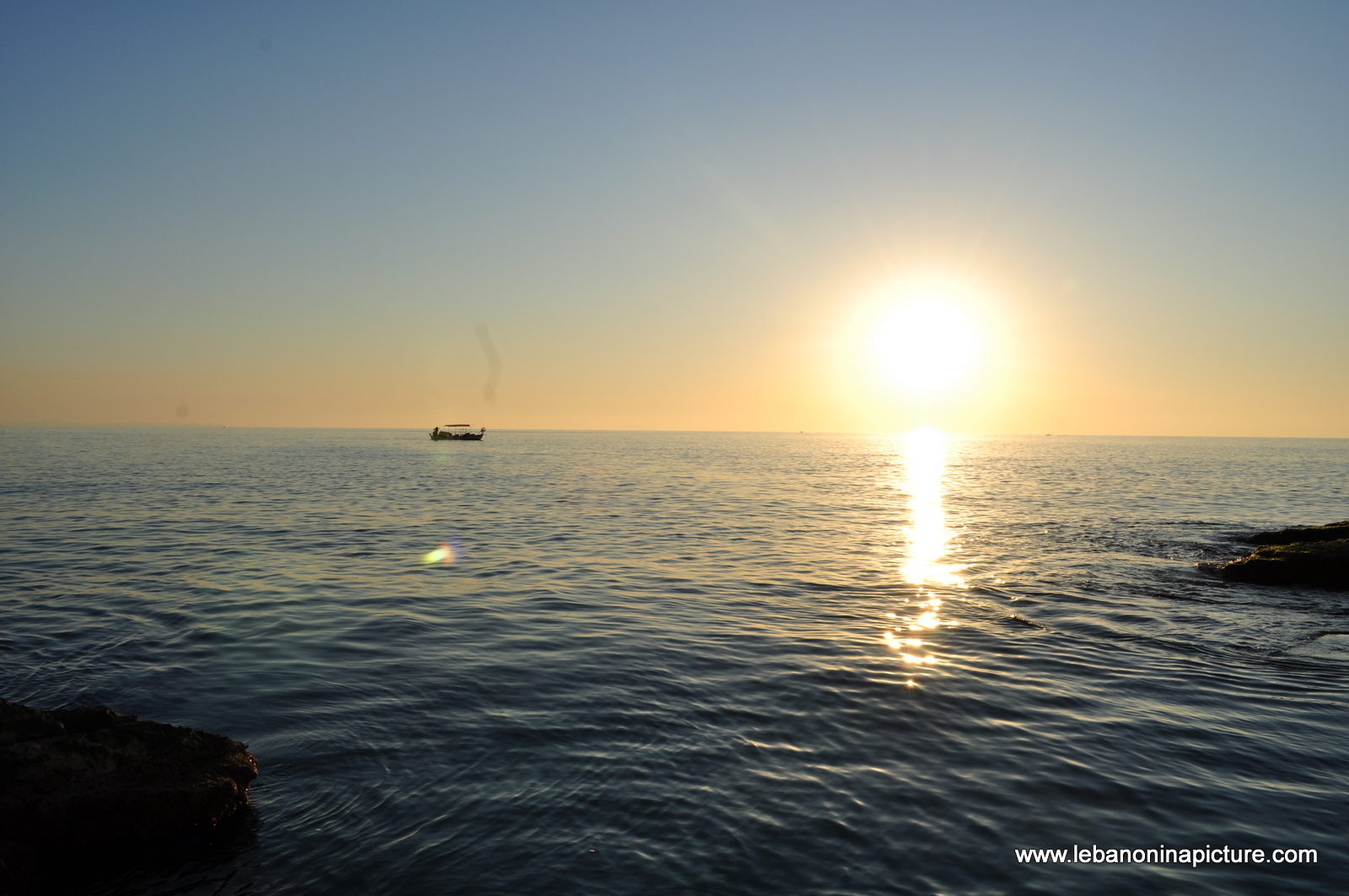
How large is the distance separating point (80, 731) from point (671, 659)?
894 centimetres

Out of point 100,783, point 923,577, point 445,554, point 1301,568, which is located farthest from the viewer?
point 445,554

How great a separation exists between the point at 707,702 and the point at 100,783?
7.66m

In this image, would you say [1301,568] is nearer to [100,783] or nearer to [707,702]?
[707,702]

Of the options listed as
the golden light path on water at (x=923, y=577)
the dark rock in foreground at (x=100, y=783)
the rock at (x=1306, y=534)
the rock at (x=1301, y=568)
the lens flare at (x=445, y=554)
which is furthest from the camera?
the rock at (x=1306, y=534)

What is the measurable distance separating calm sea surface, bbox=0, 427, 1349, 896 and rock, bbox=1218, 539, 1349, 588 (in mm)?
1232

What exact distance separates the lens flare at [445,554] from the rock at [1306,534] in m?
29.4

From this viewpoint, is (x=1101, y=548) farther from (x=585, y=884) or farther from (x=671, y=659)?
(x=585, y=884)

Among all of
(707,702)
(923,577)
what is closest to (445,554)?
(923,577)

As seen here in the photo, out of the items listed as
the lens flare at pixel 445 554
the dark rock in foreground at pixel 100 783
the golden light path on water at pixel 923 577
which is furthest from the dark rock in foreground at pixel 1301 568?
the dark rock in foreground at pixel 100 783

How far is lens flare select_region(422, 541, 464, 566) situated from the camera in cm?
2622

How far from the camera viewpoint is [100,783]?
7836 millimetres

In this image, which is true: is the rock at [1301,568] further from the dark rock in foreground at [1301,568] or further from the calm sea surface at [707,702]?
the calm sea surface at [707,702]

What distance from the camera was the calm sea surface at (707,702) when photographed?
→ 7.62 meters

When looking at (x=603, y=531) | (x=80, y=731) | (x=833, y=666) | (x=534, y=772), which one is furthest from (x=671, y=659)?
(x=603, y=531)
